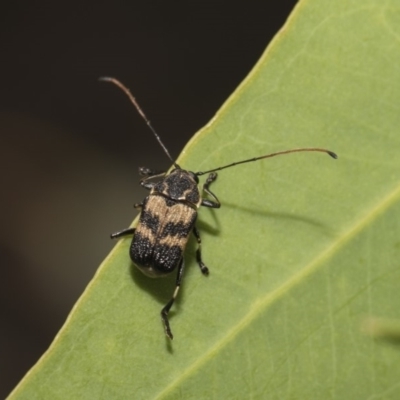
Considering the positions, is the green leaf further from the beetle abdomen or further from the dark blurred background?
the dark blurred background

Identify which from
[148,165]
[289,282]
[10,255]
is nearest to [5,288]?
[10,255]

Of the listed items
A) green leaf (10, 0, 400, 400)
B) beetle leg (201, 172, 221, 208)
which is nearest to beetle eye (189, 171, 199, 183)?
beetle leg (201, 172, 221, 208)

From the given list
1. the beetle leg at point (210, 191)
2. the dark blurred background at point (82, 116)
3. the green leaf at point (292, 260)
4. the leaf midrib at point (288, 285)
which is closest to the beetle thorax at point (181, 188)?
the beetle leg at point (210, 191)

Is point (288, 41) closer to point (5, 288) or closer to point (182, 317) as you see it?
point (182, 317)

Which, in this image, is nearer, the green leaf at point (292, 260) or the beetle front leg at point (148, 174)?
the green leaf at point (292, 260)

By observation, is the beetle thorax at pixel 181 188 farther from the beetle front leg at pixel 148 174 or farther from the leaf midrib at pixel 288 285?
the leaf midrib at pixel 288 285

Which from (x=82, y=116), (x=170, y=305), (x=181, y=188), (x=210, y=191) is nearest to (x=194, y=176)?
(x=210, y=191)
